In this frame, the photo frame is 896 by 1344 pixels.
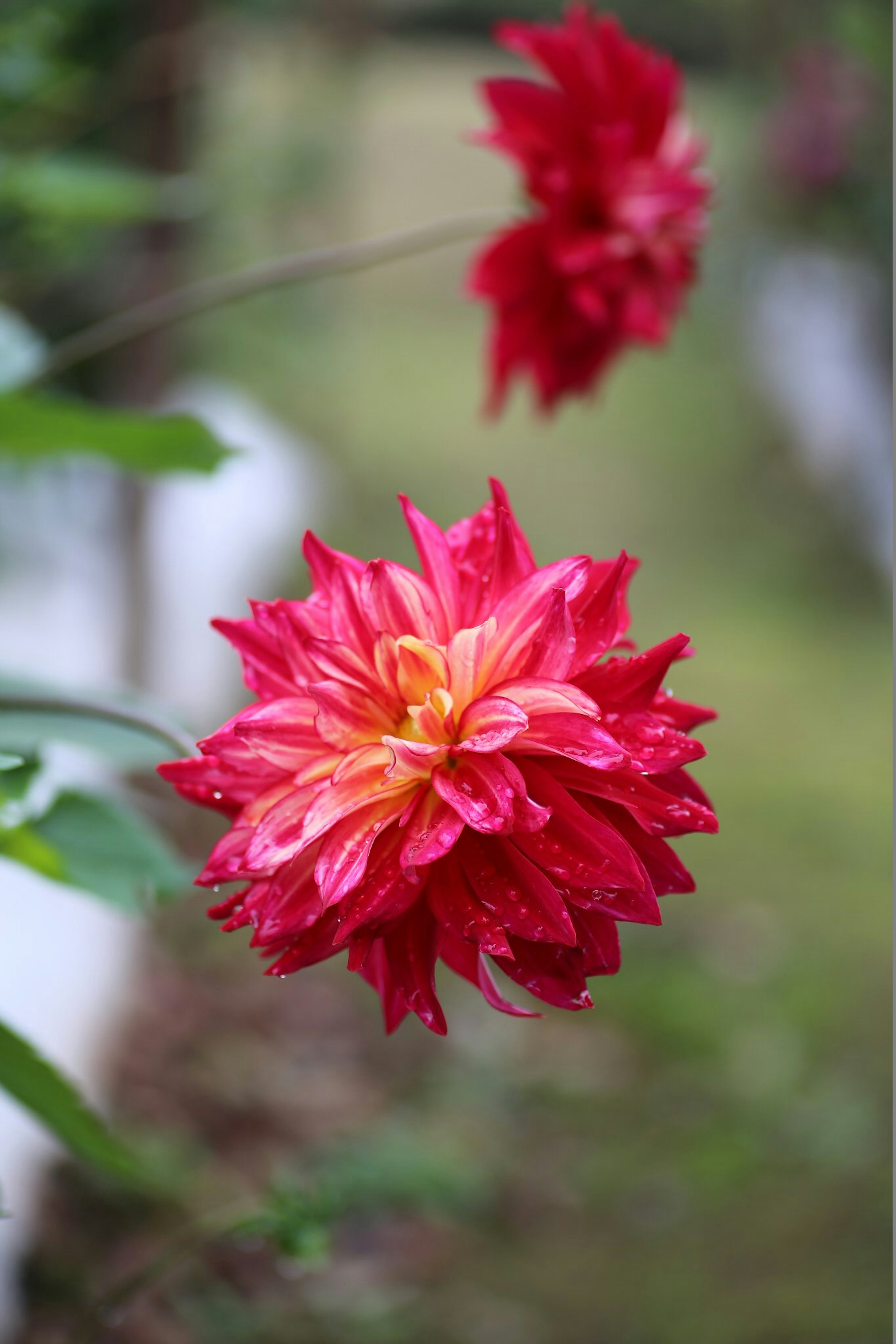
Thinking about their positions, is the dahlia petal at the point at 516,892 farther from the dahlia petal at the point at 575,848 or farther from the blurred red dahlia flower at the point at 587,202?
the blurred red dahlia flower at the point at 587,202

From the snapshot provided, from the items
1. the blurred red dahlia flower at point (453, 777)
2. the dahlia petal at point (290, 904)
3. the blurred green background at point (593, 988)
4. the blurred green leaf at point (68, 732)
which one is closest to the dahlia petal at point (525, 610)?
the blurred red dahlia flower at point (453, 777)

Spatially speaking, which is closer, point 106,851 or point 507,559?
point 507,559

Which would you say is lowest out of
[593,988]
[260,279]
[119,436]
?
[593,988]

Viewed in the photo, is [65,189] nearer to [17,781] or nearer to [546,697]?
[17,781]

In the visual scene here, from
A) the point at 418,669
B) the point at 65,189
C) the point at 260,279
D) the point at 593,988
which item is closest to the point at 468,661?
the point at 418,669

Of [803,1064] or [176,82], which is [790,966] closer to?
[803,1064]

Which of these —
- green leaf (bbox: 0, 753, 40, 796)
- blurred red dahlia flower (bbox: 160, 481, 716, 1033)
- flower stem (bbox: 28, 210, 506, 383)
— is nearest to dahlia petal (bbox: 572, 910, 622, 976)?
blurred red dahlia flower (bbox: 160, 481, 716, 1033)

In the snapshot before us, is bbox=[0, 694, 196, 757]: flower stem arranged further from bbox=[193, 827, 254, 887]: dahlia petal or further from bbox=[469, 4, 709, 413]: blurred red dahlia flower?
bbox=[469, 4, 709, 413]: blurred red dahlia flower
